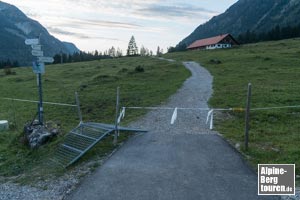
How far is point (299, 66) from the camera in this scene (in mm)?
42156

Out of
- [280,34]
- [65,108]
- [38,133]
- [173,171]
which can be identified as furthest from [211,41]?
[173,171]

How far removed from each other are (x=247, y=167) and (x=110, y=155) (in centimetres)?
451

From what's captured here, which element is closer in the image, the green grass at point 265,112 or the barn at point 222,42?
the green grass at point 265,112

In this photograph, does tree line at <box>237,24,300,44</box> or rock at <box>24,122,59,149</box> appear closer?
rock at <box>24,122,59,149</box>

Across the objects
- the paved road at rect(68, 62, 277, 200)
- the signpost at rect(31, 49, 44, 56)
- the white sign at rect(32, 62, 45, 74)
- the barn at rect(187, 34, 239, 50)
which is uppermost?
the barn at rect(187, 34, 239, 50)

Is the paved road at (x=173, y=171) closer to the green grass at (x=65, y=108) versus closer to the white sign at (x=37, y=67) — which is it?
→ the green grass at (x=65, y=108)

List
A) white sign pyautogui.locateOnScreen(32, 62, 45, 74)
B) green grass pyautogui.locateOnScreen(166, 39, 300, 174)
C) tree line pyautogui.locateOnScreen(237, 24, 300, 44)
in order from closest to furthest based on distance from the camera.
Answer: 1. green grass pyautogui.locateOnScreen(166, 39, 300, 174)
2. white sign pyautogui.locateOnScreen(32, 62, 45, 74)
3. tree line pyautogui.locateOnScreen(237, 24, 300, 44)

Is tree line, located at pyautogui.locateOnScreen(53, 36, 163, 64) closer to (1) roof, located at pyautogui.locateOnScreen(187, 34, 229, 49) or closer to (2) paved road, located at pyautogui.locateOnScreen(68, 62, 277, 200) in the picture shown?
(1) roof, located at pyautogui.locateOnScreen(187, 34, 229, 49)

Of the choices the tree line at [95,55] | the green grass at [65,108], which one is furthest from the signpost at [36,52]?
the tree line at [95,55]

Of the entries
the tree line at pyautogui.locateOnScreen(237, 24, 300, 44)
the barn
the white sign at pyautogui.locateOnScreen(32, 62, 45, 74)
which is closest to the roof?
the barn

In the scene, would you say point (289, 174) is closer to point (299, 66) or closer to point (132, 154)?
point (132, 154)

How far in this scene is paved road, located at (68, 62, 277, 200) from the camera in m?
8.81

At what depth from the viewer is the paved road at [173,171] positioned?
881 centimetres

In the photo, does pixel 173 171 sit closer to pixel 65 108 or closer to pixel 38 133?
pixel 38 133
